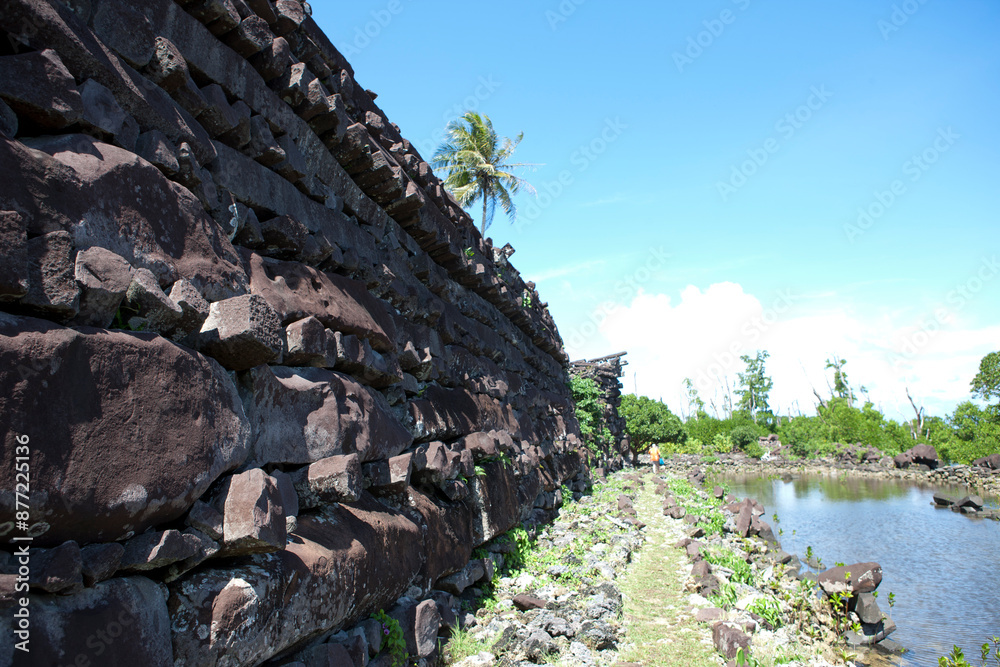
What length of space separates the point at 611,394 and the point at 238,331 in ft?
71.3

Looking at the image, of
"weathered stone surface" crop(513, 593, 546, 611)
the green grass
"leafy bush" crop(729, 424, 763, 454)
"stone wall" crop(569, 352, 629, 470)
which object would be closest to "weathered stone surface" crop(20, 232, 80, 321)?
the green grass

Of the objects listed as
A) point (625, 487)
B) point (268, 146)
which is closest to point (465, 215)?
point (268, 146)

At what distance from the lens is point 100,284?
Result: 1946mm

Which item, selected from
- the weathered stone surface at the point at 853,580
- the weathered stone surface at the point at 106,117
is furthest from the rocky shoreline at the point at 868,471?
the weathered stone surface at the point at 106,117

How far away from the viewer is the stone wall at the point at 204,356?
1755 mm

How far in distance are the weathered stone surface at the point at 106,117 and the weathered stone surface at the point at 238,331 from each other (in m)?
0.79

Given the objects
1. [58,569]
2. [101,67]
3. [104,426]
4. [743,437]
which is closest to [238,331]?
[104,426]

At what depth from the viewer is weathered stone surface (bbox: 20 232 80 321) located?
1787mm

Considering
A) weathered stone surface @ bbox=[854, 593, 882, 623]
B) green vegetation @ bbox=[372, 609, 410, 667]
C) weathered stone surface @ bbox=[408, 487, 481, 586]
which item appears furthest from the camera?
weathered stone surface @ bbox=[854, 593, 882, 623]

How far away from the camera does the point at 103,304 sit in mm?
1973

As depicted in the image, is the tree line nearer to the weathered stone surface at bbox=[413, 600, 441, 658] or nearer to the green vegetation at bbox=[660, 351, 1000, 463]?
the green vegetation at bbox=[660, 351, 1000, 463]

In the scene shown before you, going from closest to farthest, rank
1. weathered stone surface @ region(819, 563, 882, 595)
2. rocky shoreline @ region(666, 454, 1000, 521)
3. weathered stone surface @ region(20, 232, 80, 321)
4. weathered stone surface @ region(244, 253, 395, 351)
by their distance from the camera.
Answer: weathered stone surface @ region(20, 232, 80, 321), weathered stone surface @ region(244, 253, 395, 351), weathered stone surface @ region(819, 563, 882, 595), rocky shoreline @ region(666, 454, 1000, 521)

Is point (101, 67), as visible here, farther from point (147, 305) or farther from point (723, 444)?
point (723, 444)

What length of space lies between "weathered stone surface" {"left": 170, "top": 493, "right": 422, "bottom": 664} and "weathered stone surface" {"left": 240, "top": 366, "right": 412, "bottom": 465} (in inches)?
13.6
